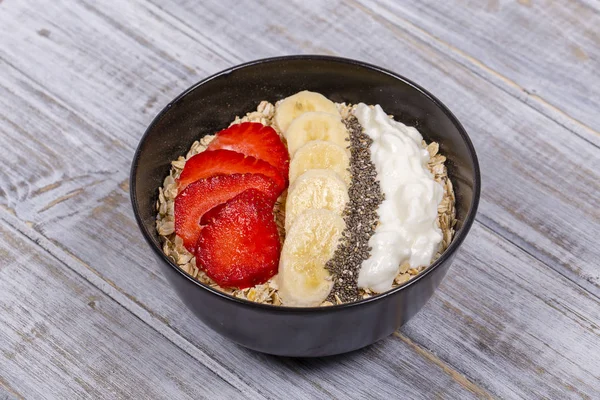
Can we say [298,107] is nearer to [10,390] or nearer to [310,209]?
[310,209]

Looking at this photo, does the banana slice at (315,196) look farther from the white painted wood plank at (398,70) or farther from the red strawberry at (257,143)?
the white painted wood plank at (398,70)

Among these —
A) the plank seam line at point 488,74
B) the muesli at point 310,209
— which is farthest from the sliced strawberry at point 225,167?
the plank seam line at point 488,74

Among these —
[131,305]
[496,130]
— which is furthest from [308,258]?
[496,130]

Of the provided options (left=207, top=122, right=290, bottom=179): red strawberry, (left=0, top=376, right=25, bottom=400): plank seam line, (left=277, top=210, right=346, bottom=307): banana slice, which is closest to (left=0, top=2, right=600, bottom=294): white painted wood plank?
(left=207, top=122, right=290, bottom=179): red strawberry

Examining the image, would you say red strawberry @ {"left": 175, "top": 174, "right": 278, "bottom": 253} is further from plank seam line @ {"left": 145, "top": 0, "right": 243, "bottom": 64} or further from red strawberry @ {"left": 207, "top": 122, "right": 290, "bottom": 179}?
plank seam line @ {"left": 145, "top": 0, "right": 243, "bottom": 64}

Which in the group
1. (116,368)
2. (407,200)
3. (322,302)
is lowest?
(116,368)

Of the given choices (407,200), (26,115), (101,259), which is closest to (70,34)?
(26,115)

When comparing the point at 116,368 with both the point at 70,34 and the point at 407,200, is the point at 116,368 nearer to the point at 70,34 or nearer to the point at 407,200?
the point at 407,200
